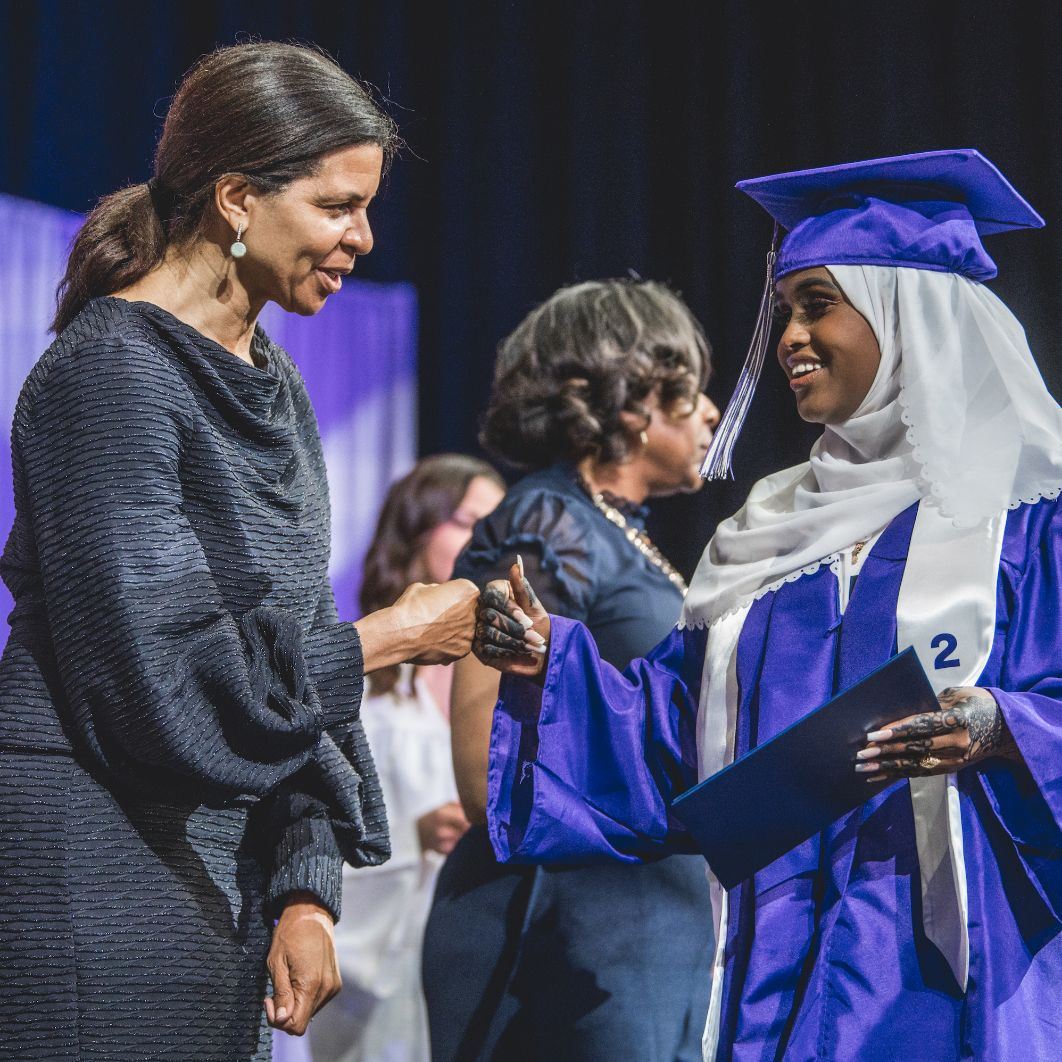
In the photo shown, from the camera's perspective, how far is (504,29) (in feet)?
14.3

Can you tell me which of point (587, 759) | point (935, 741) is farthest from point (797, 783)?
point (587, 759)

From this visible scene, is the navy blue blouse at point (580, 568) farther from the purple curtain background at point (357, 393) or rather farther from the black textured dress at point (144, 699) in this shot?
the purple curtain background at point (357, 393)

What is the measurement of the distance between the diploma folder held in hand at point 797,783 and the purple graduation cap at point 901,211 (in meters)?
0.64

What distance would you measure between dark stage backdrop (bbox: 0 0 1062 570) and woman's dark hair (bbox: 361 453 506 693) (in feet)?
1.71

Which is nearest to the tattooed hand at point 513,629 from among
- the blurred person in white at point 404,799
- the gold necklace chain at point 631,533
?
the gold necklace chain at point 631,533

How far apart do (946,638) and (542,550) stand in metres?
0.92

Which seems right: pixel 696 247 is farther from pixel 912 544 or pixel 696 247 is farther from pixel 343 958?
pixel 912 544

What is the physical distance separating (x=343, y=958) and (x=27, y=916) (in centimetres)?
220

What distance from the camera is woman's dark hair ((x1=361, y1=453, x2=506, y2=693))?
13.1 feet

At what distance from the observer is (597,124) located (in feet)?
14.0

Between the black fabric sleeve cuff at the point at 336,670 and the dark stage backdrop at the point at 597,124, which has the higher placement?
the dark stage backdrop at the point at 597,124

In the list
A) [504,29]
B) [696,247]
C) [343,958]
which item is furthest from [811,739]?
[504,29]

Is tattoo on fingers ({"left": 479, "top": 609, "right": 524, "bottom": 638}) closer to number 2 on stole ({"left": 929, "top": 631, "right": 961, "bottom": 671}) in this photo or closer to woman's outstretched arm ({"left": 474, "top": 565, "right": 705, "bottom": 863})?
woman's outstretched arm ({"left": 474, "top": 565, "right": 705, "bottom": 863})

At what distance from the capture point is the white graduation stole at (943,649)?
63.6 inches
